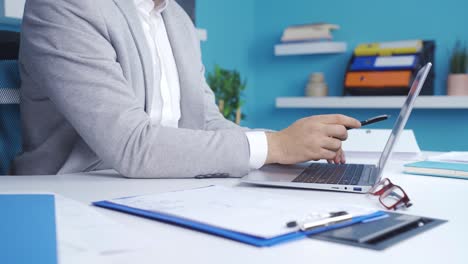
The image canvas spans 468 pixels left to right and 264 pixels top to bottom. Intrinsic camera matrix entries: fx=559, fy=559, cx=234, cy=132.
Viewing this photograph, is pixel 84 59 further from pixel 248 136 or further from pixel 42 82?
pixel 248 136

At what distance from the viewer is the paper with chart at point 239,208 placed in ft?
1.98

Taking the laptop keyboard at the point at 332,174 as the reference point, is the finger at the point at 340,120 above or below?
above

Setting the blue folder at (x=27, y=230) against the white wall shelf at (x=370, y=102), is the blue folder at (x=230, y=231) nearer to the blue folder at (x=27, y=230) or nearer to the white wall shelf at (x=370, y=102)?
the blue folder at (x=27, y=230)

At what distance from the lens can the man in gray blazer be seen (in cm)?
103

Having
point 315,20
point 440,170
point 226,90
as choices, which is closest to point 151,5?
point 440,170

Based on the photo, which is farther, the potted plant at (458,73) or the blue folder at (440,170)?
the potted plant at (458,73)

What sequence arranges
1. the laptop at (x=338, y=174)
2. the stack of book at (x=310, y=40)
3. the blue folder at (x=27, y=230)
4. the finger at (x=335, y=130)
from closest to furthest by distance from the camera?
the blue folder at (x=27, y=230)
the laptop at (x=338, y=174)
the finger at (x=335, y=130)
the stack of book at (x=310, y=40)

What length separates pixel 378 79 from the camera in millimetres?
3066

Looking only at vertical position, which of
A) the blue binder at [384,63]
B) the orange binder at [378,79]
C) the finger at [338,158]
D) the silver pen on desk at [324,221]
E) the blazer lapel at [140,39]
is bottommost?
the orange binder at [378,79]

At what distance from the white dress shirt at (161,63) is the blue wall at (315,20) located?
1.76 m

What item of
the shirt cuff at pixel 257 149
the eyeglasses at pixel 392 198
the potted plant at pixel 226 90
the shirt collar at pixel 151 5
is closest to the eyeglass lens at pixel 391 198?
the eyeglasses at pixel 392 198

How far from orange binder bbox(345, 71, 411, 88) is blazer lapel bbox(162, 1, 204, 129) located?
5.84 feet

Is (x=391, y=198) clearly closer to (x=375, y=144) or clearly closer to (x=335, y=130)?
(x=335, y=130)

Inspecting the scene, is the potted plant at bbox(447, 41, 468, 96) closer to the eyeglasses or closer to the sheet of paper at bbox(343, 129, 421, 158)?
the sheet of paper at bbox(343, 129, 421, 158)
